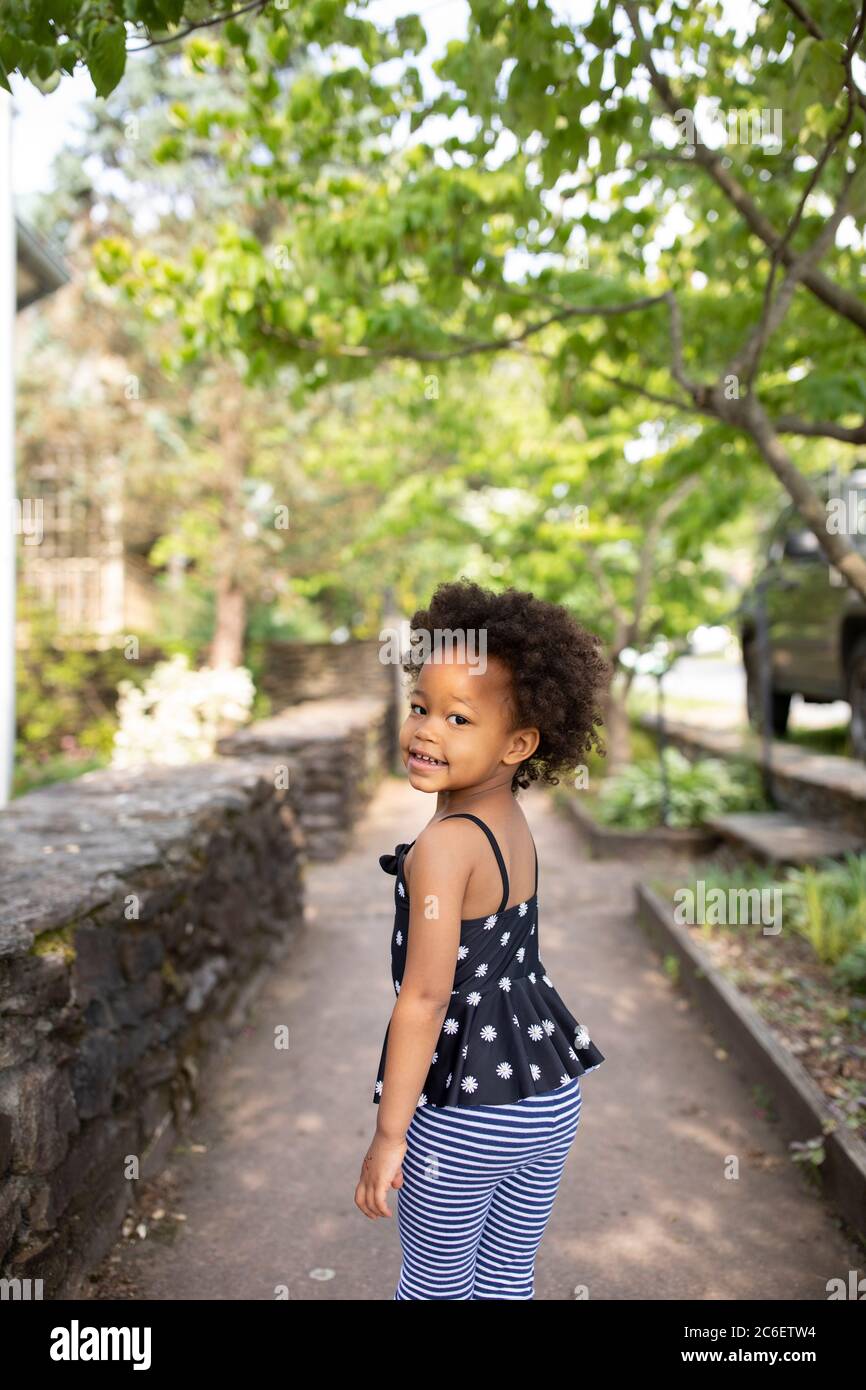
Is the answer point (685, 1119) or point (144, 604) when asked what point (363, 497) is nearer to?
point (144, 604)

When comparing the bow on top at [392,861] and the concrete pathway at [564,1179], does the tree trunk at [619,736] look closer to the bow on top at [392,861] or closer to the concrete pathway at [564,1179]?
the concrete pathway at [564,1179]

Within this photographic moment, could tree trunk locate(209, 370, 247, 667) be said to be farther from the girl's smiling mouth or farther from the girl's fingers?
the girl's fingers

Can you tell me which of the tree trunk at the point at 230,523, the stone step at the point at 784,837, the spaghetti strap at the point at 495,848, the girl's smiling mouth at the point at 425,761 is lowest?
the stone step at the point at 784,837

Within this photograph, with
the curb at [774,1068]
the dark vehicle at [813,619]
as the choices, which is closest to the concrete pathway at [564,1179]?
the curb at [774,1068]

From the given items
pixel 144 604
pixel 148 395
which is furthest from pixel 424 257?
pixel 144 604

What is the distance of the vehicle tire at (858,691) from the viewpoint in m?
8.01

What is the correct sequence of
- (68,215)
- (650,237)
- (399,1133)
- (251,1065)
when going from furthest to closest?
(68,215) → (650,237) → (251,1065) → (399,1133)

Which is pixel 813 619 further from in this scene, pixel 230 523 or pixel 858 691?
pixel 230 523

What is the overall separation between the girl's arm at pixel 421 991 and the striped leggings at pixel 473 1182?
0.49 feet

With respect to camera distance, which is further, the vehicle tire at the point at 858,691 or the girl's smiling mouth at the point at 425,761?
the vehicle tire at the point at 858,691

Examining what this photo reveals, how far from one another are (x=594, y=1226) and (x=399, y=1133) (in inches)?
71.2

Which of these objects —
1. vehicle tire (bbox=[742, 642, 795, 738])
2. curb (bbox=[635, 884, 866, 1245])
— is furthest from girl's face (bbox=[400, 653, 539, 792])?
vehicle tire (bbox=[742, 642, 795, 738])

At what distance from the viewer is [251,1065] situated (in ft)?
15.5
